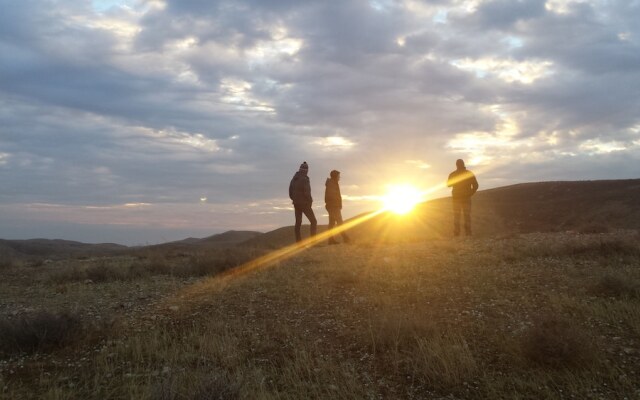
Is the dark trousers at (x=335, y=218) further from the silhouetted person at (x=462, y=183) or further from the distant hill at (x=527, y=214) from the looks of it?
the distant hill at (x=527, y=214)

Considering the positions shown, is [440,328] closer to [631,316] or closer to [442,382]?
[442,382]

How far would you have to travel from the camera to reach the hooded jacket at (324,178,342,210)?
48.3 feet

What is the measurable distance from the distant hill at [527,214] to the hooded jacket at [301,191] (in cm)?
649

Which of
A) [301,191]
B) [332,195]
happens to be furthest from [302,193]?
[332,195]

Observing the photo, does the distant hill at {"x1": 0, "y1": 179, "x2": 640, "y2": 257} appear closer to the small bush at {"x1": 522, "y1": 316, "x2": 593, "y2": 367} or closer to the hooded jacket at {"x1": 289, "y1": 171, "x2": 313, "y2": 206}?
the hooded jacket at {"x1": 289, "y1": 171, "x2": 313, "y2": 206}

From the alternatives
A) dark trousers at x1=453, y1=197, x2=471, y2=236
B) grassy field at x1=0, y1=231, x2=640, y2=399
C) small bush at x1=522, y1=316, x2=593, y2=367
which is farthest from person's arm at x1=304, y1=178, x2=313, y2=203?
small bush at x1=522, y1=316, x2=593, y2=367

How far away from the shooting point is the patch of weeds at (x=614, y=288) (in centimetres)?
664

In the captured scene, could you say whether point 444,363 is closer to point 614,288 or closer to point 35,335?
point 614,288

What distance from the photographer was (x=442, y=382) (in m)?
4.82

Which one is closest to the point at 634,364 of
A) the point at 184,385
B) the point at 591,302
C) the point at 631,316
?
the point at 631,316

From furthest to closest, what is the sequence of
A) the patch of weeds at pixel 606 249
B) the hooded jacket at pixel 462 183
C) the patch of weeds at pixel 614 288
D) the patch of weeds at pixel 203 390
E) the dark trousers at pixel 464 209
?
the dark trousers at pixel 464 209, the hooded jacket at pixel 462 183, the patch of weeds at pixel 606 249, the patch of weeds at pixel 614 288, the patch of weeds at pixel 203 390

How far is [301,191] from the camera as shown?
13789mm

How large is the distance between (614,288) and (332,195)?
349 inches

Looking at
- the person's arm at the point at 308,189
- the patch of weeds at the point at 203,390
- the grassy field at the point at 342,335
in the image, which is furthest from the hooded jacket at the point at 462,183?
the patch of weeds at the point at 203,390
